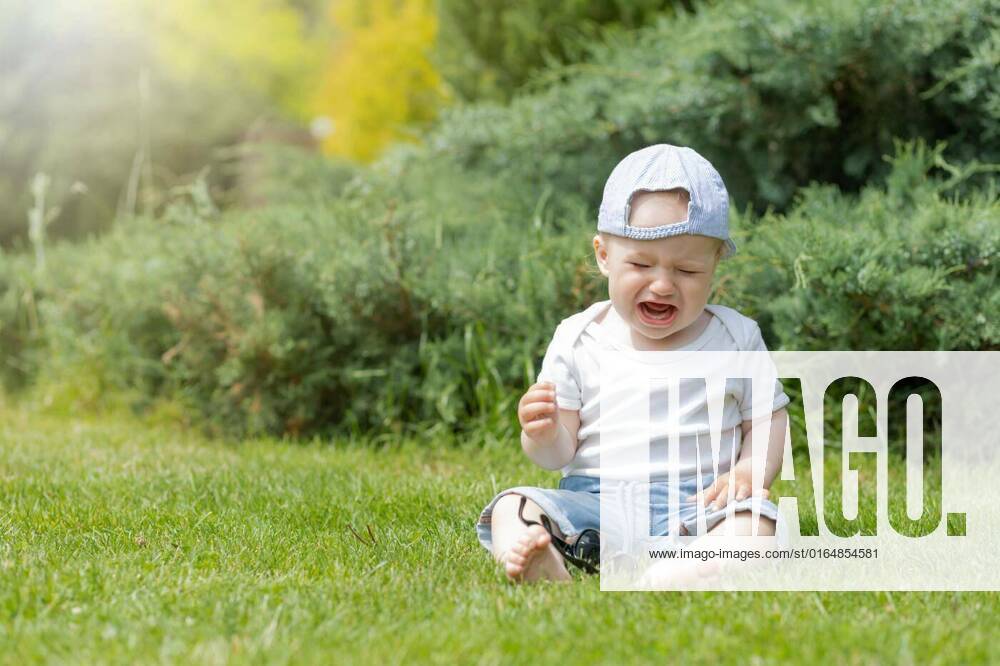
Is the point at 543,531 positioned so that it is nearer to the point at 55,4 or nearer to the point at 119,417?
the point at 119,417

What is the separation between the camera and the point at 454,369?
14.2ft

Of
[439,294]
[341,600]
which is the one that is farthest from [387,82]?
[341,600]

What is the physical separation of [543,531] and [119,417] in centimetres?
344

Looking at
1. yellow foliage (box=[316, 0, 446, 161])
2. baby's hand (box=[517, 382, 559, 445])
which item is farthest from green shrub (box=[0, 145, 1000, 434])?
yellow foliage (box=[316, 0, 446, 161])

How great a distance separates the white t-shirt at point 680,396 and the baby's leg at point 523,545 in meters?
0.28

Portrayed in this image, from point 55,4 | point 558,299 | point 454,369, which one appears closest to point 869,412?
point 558,299

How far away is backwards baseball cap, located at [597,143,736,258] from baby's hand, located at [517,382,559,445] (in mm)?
420

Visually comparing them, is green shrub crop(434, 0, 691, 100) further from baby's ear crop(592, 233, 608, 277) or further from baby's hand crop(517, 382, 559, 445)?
baby's hand crop(517, 382, 559, 445)

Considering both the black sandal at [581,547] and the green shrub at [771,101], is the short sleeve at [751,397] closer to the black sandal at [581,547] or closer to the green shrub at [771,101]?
the black sandal at [581,547]

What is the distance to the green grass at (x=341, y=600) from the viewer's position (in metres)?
1.82

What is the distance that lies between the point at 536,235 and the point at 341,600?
8.17 ft

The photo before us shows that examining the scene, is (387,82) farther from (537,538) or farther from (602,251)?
(537,538)

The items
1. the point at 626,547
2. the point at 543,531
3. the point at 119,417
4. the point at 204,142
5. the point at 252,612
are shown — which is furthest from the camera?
the point at 204,142

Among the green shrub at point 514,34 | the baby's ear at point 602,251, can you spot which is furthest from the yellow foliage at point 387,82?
the baby's ear at point 602,251
